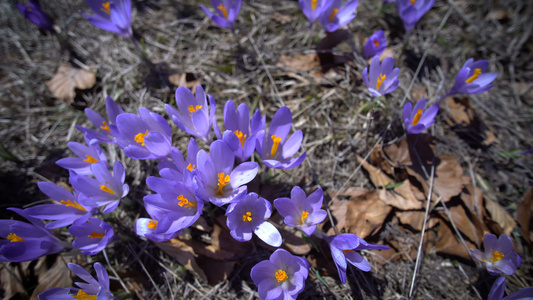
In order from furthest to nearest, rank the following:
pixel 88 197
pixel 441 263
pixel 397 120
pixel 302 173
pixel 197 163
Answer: pixel 397 120 → pixel 302 173 → pixel 441 263 → pixel 88 197 → pixel 197 163

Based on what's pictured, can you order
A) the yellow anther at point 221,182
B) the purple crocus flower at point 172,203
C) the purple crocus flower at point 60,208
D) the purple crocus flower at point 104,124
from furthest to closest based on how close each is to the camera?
1. the purple crocus flower at point 104,124
2. the purple crocus flower at point 60,208
3. the yellow anther at point 221,182
4. the purple crocus flower at point 172,203

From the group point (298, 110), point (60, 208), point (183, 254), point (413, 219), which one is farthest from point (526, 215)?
point (60, 208)

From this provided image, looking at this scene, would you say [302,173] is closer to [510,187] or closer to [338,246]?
[338,246]

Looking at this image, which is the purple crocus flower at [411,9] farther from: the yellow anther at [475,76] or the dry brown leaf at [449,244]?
the dry brown leaf at [449,244]

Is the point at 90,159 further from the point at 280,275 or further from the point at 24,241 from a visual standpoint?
the point at 280,275

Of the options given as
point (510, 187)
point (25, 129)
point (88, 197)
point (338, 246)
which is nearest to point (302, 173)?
point (338, 246)

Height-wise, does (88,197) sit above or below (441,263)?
above

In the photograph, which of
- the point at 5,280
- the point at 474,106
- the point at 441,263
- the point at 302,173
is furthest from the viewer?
the point at 474,106

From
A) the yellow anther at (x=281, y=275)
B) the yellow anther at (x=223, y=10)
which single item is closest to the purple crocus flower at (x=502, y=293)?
the yellow anther at (x=281, y=275)
